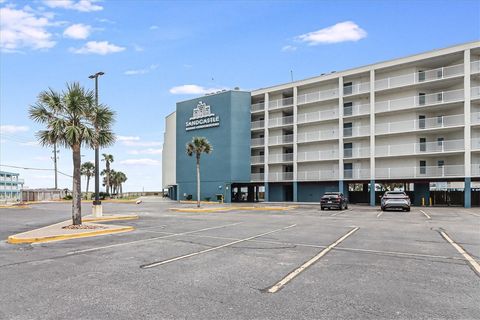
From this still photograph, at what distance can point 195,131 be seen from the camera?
56.0 m

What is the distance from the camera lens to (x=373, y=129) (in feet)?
141

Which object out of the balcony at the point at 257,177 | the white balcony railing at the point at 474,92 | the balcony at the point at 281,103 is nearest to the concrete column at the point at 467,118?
the white balcony railing at the point at 474,92

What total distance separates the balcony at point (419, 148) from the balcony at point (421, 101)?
165 inches

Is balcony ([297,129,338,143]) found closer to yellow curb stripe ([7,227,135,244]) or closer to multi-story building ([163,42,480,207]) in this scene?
multi-story building ([163,42,480,207])

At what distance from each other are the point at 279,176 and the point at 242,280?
43.6 metres

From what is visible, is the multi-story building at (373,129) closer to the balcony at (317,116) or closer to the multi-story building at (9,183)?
the balcony at (317,116)

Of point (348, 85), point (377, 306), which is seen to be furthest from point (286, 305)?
point (348, 85)

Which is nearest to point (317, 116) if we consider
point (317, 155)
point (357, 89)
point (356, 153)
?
point (317, 155)

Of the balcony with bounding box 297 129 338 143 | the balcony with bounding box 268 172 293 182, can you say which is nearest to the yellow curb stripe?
the balcony with bounding box 297 129 338 143

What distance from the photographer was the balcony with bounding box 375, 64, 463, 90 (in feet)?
127

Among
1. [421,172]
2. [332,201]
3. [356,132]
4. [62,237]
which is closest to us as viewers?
[62,237]

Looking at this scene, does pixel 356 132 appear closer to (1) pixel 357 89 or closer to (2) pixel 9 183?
(1) pixel 357 89

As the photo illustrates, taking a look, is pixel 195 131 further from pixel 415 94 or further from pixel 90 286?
pixel 90 286

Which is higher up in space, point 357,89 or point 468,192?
point 357,89
